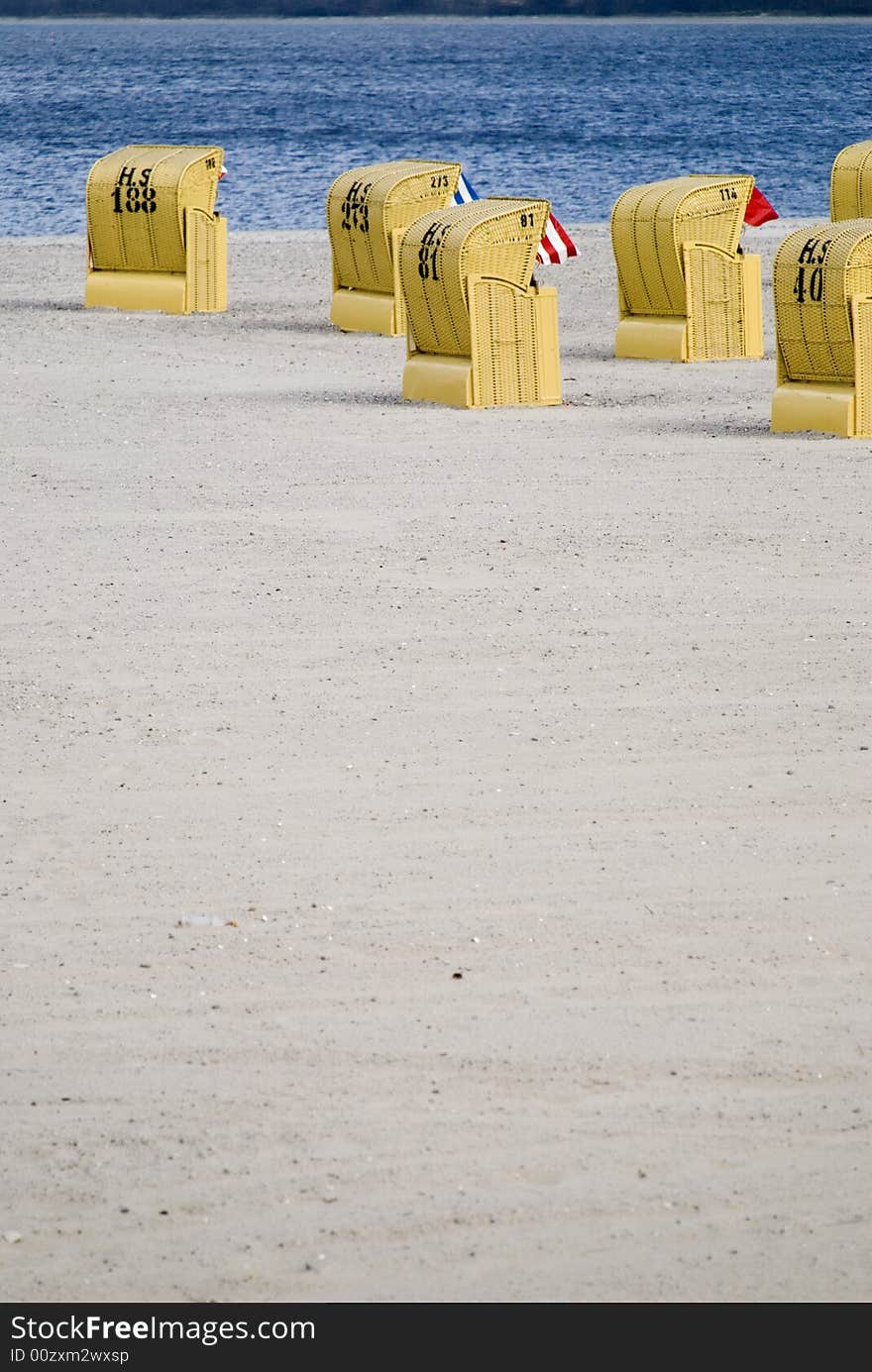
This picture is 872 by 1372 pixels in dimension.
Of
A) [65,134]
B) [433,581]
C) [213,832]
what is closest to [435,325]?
[433,581]

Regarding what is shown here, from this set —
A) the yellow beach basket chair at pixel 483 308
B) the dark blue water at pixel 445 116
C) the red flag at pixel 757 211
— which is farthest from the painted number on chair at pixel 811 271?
the dark blue water at pixel 445 116

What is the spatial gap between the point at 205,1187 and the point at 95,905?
1.47 m

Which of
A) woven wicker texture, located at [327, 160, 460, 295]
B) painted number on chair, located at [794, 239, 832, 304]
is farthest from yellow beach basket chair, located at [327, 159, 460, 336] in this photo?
painted number on chair, located at [794, 239, 832, 304]

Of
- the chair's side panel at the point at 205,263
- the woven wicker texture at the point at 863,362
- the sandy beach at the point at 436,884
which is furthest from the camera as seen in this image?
the chair's side panel at the point at 205,263

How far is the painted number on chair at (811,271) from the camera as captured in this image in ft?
38.4

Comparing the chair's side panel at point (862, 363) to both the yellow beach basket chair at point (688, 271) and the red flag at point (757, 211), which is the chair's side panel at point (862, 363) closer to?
the yellow beach basket chair at point (688, 271)

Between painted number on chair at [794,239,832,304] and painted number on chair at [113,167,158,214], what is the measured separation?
742 cm

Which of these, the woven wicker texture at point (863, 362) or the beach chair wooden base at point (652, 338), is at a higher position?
the woven wicker texture at point (863, 362)

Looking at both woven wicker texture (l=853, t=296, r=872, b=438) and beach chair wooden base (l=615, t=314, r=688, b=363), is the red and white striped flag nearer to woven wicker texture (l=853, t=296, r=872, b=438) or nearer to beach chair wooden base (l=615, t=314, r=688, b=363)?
beach chair wooden base (l=615, t=314, r=688, b=363)

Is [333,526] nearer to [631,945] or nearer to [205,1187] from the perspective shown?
[631,945]

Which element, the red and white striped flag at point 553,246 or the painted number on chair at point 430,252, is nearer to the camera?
the painted number on chair at point 430,252

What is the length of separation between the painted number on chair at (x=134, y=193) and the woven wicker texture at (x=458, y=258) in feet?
15.4

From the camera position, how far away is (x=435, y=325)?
524 inches

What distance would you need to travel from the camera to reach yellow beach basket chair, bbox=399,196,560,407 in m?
12.9
